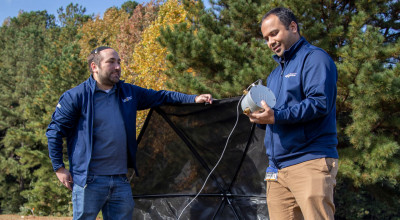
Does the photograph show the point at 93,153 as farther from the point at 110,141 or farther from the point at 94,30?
the point at 94,30

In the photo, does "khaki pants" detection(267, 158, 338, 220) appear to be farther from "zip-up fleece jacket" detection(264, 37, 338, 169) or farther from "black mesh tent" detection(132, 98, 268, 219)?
"black mesh tent" detection(132, 98, 268, 219)

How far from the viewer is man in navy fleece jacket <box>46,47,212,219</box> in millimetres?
3236

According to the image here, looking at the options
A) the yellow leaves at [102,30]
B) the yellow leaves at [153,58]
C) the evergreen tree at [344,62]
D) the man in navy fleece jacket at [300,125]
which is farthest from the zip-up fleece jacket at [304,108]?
the yellow leaves at [102,30]

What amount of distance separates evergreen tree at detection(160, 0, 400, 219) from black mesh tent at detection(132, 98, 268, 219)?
162 inches

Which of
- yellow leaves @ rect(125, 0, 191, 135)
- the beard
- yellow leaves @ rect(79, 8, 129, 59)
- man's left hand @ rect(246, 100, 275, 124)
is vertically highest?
yellow leaves @ rect(79, 8, 129, 59)

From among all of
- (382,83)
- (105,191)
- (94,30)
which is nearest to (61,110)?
(105,191)

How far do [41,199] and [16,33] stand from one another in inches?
898

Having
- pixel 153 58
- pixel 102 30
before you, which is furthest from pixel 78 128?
pixel 102 30

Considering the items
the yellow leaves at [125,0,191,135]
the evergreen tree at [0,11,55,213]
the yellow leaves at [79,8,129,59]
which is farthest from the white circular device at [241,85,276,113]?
the yellow leaves at [79,8,129,59]

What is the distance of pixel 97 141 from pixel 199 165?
1.34 m

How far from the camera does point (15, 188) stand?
28.5 meters

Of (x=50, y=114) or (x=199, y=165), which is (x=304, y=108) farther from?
(x=50, y=114)

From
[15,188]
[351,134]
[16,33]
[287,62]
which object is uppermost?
[16,33]

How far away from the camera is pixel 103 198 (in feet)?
10.7
